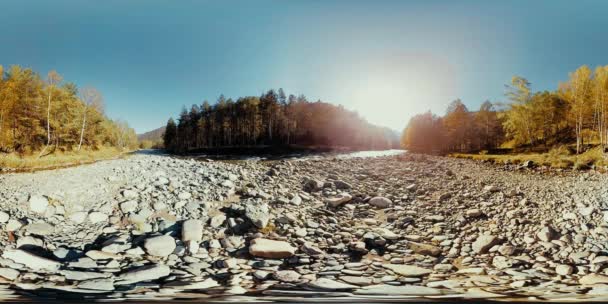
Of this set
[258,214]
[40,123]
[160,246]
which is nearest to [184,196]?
[258,214]

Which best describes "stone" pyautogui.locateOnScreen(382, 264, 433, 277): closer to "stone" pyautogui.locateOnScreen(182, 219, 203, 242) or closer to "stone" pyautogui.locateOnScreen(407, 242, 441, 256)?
"stone" pyautogui.locateOnScreen(407, 242, 441, 256)

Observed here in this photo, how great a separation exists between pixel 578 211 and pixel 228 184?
7.68 metres

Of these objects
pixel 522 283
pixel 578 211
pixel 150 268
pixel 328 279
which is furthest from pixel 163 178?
pixel 578 211

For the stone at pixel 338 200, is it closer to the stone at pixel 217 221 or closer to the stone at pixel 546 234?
the stone at pixel 217 221

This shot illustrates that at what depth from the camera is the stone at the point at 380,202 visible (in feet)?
20.3

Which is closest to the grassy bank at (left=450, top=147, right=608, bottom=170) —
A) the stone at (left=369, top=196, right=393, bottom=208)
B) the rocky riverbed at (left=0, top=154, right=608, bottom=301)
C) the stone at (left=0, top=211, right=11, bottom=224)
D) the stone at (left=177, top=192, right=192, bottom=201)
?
the rocky riverbed at (left=0, top=154, right=608, bottom=301)

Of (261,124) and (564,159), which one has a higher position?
(261,124)

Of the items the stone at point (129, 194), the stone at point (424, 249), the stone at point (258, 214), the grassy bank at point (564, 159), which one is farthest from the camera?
the grassy bank at point (564, 159)

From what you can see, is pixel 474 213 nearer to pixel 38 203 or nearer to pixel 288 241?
pixel 288 241

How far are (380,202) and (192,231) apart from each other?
3.97 metres

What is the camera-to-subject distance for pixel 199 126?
14.0 metres

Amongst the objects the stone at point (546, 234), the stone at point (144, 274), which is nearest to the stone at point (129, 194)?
the stone at point (144, 274)

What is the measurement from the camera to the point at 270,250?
3.75 meters

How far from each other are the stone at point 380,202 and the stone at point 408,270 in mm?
2652
